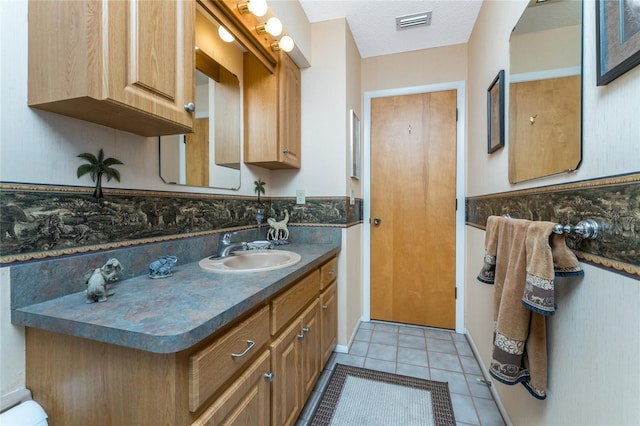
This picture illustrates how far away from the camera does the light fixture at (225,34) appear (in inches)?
56.2

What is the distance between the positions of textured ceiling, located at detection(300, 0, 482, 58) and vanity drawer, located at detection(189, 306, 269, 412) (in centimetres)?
207

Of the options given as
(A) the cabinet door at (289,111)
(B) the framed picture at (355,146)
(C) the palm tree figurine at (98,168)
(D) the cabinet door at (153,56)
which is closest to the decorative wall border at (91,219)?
(C) the palm tree figurine at (98,168)

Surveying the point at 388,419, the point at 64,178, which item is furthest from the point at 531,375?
the point at 64,178

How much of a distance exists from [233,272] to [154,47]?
82 centimetres

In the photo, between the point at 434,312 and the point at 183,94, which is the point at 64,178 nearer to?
the point at 183,94

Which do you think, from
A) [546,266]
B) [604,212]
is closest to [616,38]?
[604,212]

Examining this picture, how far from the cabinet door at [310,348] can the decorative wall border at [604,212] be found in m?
1.12

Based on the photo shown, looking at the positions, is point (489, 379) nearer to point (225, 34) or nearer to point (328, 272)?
point (328, 272)

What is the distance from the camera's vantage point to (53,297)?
0.80 m

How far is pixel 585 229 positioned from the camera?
0.73 m

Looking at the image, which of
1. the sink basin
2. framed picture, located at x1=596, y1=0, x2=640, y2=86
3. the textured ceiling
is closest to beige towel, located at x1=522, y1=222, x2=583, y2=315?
framed picture, located at x1=596, y1=0, x2=640, y2=86

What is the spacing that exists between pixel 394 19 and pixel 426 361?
256 centimetres

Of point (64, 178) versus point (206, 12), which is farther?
point (206, 12)

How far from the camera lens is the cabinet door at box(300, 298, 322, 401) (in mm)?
1373
